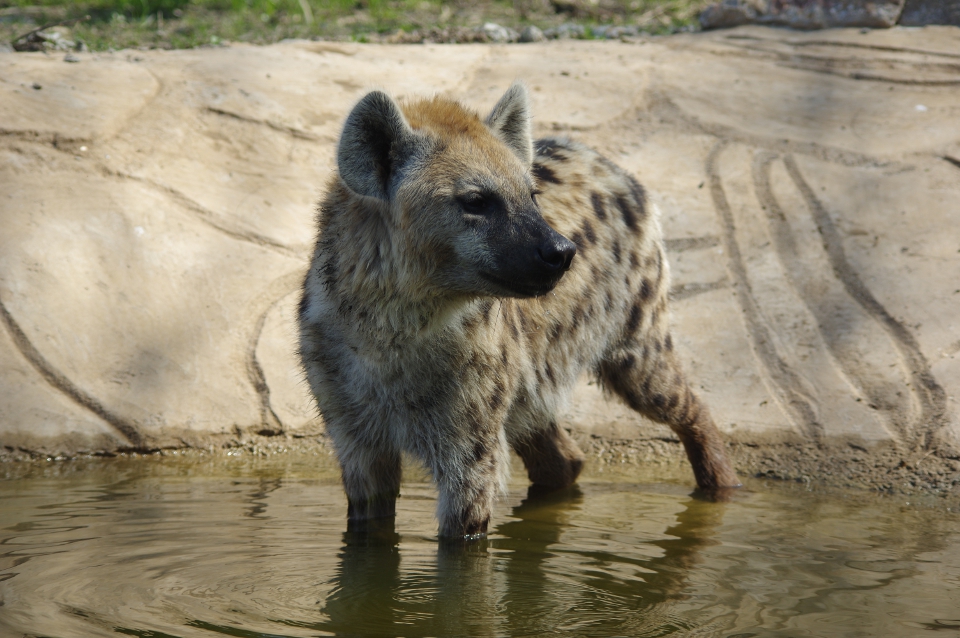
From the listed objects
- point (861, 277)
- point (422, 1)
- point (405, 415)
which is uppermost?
point (422, 1)

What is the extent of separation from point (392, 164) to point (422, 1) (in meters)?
5.44

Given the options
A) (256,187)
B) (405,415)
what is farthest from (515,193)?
(256,187)

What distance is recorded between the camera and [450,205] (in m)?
2.69

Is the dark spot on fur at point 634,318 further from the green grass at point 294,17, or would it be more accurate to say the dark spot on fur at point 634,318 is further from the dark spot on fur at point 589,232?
the green grass at point 294,17

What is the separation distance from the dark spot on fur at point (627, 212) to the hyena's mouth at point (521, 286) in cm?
117

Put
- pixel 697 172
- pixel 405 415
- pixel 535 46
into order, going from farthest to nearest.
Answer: pixel 535 46 < pixel 697 172 < pixel 405 415

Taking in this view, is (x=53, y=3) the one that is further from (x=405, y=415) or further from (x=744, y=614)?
(x=744, y=614)

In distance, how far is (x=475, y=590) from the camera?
8.62ft

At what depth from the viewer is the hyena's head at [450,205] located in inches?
103

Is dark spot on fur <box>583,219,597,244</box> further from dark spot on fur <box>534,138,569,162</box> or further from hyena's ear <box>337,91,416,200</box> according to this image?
hyena's ear <box>337,91,416,200</box>

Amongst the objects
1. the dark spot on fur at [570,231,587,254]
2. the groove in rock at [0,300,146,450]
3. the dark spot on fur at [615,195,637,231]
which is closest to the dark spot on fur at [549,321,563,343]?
the dark spot on fur at [570,231,587,254]

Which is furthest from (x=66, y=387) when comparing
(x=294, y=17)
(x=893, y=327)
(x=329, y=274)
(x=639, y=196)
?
(x=294, y=17)

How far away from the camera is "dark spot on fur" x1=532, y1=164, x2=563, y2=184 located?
135 inches

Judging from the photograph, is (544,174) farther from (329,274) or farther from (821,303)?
(821,303)
